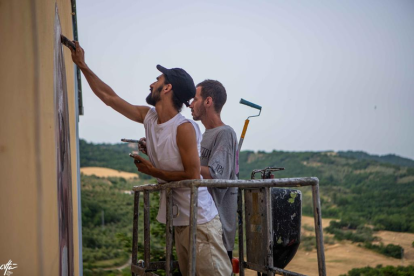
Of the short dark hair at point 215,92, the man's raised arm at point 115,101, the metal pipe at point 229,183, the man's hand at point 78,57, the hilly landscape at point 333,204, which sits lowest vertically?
the hilly landscape at point 333,204

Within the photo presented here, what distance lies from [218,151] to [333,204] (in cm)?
2468

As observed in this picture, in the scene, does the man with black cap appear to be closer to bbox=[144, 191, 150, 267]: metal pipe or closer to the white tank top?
the white tank top

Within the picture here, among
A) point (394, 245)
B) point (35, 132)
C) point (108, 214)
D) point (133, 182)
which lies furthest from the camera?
point (133, 182)

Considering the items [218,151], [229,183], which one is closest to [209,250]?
[229,183]

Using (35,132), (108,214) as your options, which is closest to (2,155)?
(35,132)

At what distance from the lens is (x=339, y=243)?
2281 cm

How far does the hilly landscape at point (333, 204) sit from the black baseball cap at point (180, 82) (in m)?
14.5

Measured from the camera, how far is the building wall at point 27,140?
1505mm

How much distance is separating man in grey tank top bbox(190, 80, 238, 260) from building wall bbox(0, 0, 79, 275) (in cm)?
133

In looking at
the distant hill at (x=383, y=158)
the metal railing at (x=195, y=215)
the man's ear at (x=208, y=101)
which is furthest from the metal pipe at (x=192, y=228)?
the distant hill at (x=383, y=158)

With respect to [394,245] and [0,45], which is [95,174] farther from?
[0,45]

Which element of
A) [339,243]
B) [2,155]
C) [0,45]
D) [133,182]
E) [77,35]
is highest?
[77,35]

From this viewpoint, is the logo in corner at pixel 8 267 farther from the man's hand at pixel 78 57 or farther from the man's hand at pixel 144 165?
the man's hand at pixel 78 57

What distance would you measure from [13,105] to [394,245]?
866 inches
